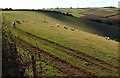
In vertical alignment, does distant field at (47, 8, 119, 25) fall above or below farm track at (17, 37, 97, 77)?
above

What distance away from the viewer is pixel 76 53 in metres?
18.9

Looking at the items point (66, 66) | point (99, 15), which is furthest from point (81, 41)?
point (99, 15)

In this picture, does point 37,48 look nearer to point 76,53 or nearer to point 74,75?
point 76,53

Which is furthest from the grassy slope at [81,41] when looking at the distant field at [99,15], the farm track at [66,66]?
the distant field at [99,15]

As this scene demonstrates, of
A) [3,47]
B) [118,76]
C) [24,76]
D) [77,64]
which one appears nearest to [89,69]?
[77,64]

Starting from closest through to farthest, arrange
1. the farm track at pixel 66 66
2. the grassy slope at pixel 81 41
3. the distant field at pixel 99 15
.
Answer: the farm track at pixel 66 66 → the grassy slope at pixel 81 41 → the distant field at pixel 99 15

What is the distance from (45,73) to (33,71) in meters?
1.70

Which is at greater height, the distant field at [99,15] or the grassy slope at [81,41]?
the distant field at [99,15]

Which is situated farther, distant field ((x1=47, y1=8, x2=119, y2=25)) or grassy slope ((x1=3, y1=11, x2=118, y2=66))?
distant field ((x1=47, y1=8, x2=119, y2=25))

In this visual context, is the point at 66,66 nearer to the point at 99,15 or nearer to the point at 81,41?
the point at 81,41

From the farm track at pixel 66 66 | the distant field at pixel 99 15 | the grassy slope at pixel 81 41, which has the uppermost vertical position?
the distant field at pixel 99 15

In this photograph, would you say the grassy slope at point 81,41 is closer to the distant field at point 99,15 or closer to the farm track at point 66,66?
the farm track at point 66,66

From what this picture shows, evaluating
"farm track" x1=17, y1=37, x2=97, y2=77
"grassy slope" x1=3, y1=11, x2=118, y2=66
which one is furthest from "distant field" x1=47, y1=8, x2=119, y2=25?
"farm track" x1=17, y1=37, x2=97, y2=77

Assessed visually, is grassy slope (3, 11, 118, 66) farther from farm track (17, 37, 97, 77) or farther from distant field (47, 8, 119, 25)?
distant field (47, 8, 119, 25)
